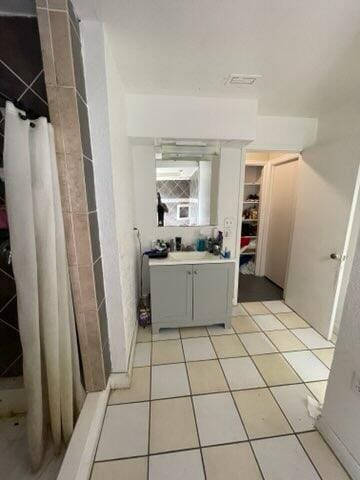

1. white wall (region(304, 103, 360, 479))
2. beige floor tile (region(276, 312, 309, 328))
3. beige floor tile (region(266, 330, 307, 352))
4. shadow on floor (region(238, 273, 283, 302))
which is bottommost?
beige floor tile (region(266, 330, 307, 352))

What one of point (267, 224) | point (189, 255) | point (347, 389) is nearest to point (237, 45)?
point (189, 255)

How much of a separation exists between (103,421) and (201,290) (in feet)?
3.99

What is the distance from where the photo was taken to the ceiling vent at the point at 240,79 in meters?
1.54

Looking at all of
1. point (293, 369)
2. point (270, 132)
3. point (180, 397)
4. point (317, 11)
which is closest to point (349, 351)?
point (293, 369)

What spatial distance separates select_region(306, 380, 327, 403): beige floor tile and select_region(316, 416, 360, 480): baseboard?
26 centimetres

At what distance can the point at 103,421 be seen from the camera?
1.34 meters

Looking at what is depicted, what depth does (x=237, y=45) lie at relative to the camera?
4.09ft

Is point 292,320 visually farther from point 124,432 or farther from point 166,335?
point 124,432

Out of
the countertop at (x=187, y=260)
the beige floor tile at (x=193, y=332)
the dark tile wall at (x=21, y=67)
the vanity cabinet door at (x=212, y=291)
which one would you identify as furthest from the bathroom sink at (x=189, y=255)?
the dark tile wall at (x=21, y=67)

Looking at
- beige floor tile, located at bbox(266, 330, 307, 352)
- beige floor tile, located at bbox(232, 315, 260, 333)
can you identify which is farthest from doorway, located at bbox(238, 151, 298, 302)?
beige floor tile, located at bbox(266, 330, 307, 352)

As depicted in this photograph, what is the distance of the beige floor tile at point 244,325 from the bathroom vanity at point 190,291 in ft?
0.64

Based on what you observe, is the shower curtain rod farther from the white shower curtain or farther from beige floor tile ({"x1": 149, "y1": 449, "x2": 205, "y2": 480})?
beige floor tile ({"x1": 149, "y1": 449, "x2": 205, "y2": 480})

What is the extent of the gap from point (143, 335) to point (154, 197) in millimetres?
1463

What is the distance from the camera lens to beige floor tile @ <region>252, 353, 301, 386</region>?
1.64m
